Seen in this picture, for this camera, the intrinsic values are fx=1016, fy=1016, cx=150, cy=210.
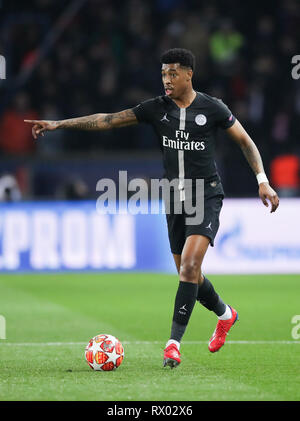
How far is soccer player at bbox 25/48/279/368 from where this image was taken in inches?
300

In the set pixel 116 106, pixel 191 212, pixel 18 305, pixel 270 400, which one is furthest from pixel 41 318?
pixel 116 106

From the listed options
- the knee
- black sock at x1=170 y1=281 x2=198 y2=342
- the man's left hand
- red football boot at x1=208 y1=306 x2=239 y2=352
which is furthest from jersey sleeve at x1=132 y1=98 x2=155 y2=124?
red football boot at x1=208 y1=306 x2=239 y2=352

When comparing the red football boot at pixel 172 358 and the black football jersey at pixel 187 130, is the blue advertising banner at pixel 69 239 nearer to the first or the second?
the black football jersey at pixel 187 130

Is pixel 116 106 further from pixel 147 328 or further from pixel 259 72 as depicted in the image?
pixel 147 328

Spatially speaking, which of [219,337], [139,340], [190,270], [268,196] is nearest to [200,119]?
[268,196]

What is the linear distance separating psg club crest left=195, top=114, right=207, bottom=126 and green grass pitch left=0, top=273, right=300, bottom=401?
1835 mm

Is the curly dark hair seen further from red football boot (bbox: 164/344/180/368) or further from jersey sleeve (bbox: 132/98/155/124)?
red football boot (bbox: 164/344/180/368)

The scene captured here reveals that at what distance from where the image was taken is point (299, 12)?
20391 millimetres

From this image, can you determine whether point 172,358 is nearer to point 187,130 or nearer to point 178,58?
point 187,130

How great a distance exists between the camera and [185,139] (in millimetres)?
7820

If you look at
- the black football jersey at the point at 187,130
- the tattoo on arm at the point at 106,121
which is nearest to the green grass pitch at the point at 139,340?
the black football jersey at the point at 187,130

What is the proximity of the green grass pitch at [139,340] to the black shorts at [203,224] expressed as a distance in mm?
937

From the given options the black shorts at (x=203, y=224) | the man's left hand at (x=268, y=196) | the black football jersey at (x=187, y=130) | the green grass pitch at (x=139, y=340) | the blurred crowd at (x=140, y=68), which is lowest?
the green grass pitch at (x=139, y=340)

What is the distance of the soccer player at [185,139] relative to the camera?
7609 mm
